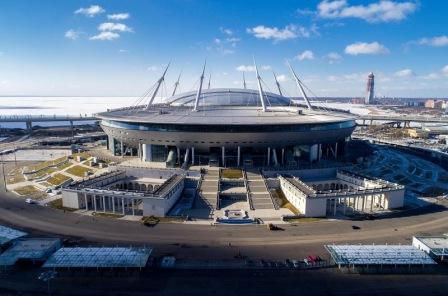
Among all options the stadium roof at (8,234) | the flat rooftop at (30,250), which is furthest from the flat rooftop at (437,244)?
the stadium roof at (8,234)

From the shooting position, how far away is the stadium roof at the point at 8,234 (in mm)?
41062

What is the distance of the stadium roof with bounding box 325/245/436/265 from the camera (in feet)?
116

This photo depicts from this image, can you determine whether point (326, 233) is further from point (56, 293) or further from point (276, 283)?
point (56, 293)

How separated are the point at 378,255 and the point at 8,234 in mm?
45776

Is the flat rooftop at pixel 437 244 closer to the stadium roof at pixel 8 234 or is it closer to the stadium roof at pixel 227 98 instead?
the stadium roof at pixel 8 234

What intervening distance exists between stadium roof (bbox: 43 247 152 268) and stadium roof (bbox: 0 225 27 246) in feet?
31.3

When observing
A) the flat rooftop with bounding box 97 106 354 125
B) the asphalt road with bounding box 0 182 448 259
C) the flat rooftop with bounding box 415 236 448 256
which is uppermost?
the flat rooftop with bounding box 97 106 354 125

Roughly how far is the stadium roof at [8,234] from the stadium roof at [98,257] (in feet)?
31.3

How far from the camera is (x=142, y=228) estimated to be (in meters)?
47.2

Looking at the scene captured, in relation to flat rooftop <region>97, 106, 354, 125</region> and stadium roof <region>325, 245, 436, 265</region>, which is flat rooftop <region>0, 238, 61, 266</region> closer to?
stadium roof <region>325, 245, 436, 265</region>

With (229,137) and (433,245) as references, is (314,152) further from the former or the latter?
(433,245)

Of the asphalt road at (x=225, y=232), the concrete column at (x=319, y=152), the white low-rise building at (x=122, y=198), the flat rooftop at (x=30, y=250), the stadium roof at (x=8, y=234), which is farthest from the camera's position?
the concrete column at (x=319, y=152)

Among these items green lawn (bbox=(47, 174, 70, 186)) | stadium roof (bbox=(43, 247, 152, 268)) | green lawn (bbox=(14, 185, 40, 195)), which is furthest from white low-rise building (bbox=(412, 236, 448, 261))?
green lawn (bbox=(47, 174, 70, 186))

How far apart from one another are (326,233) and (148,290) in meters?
26.2
